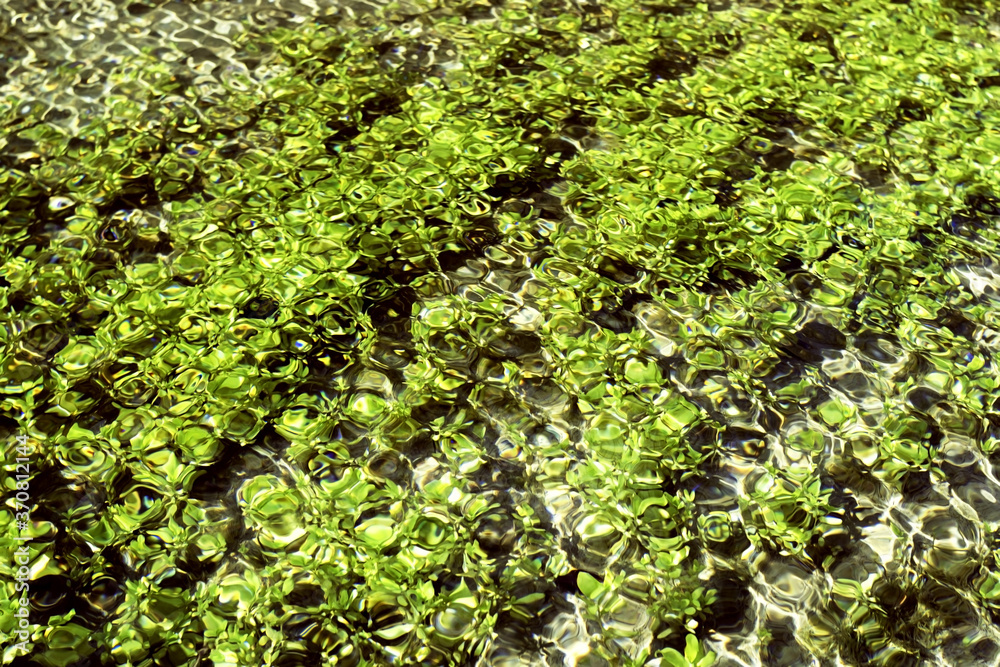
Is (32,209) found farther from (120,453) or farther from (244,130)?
(120,453)

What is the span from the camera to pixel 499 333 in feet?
3.81

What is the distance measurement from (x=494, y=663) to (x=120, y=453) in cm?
55

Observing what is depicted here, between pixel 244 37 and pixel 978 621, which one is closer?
pixel 978 621

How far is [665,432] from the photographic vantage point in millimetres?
1071

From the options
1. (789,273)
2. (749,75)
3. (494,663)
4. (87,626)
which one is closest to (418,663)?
(494,663)

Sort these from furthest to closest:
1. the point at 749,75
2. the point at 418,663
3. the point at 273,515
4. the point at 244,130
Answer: the point at 749,75 → the point at 244,130 → the point at 273,515 → the point at 418,663

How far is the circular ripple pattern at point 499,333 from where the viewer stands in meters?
0.93

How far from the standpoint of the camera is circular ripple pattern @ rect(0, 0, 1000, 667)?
93 cm

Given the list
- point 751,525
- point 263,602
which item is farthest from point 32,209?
point 751,525

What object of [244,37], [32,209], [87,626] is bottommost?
[87,626]

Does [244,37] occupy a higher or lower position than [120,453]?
higher

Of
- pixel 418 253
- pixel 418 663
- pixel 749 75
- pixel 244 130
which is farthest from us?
pixel 749 75

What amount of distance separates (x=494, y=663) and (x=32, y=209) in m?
1.04

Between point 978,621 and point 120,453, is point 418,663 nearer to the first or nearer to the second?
point 120,453
